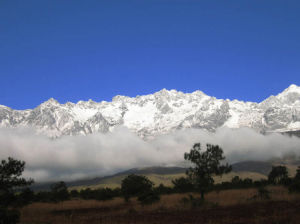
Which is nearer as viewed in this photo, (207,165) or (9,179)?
(9,179)

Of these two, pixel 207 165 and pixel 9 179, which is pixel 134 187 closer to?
pixel 207 165

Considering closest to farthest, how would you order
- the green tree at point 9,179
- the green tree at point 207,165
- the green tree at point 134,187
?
the green tree at point 9,179 < the green tree at point 207,165 < the green tree at point 134,187

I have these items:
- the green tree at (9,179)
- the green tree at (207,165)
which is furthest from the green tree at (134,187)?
the green tree at (9,179)

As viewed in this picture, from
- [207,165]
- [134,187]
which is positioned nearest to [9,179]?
[207,165]

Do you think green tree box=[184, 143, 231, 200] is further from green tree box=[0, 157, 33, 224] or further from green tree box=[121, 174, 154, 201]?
green tree box=[0, 157, 33, 224]

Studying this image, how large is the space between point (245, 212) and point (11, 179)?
3356 centimetres

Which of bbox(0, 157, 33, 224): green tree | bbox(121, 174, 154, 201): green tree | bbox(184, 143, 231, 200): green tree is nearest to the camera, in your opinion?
bbox(0, 157, 33, 224): green tree

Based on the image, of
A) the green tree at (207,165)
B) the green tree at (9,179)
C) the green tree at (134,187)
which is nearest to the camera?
the green tree at (9,179)

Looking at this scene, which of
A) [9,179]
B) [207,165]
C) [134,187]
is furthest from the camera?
[134,187]

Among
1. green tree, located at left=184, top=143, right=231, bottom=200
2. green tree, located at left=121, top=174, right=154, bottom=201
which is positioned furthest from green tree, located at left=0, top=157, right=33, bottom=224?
green tree, located at left=121, top=174, right=154, bottom=201

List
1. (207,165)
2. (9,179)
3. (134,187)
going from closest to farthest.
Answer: (9,179) → (207,165) → (134,187)

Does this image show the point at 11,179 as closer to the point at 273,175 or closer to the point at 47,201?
the point at 47,201

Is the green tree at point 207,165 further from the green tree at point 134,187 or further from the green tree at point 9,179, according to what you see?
the green tree at point 9,179

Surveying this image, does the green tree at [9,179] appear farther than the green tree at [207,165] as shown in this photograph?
No
